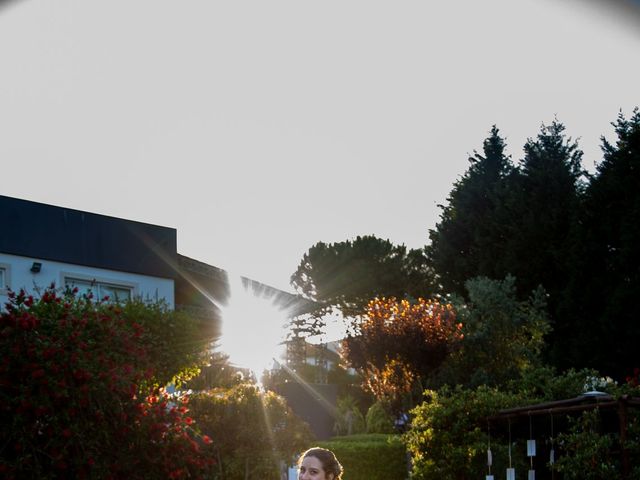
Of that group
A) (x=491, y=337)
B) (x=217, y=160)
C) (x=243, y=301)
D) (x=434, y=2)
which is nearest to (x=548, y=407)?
(x=217, y=160)

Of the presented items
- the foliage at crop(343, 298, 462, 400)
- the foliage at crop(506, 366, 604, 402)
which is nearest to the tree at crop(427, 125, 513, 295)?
the foliage at crop(343, 298, 462, 400)

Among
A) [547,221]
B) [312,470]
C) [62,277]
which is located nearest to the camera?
[312,470]

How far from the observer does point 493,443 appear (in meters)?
16.1

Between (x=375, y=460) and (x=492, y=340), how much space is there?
25.5 feet

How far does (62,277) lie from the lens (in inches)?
1189

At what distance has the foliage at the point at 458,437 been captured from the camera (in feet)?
52.5

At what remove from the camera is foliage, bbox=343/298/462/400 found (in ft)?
84.8

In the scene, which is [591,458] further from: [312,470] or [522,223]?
[522,223]

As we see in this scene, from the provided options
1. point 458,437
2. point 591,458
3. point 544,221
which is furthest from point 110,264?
point 591,458

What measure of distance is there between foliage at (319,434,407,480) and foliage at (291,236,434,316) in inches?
1084

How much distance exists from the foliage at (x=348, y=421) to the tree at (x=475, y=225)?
9037mm

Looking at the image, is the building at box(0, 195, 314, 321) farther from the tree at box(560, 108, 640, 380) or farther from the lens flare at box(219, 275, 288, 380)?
the tree at box(560, 108, 640, 380)

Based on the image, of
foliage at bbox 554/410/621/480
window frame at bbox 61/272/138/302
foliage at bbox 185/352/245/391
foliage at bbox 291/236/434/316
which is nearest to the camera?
foliage at bbox 554/410/621/480

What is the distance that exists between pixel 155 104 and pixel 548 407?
7.85m
